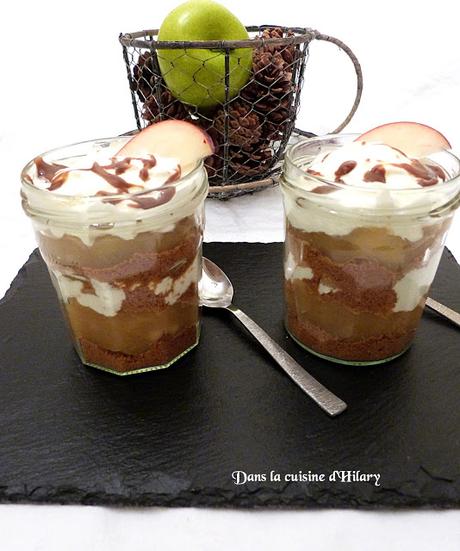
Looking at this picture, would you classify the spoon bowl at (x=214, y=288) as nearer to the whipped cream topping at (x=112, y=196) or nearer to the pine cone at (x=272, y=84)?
the whipped cream topping at (x=112, y=196)

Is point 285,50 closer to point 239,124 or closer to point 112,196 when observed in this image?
point 239,124

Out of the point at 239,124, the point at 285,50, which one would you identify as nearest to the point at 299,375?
the point at 239,124

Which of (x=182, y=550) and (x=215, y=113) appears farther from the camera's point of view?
(x=215, y=113)

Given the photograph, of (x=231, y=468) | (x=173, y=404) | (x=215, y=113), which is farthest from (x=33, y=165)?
(x=215, y=113)

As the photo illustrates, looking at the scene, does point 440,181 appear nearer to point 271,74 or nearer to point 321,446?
point 321,446

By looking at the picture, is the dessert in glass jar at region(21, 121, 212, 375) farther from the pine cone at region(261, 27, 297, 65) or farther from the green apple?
the pine cone at region(261, 27, 297, 65)

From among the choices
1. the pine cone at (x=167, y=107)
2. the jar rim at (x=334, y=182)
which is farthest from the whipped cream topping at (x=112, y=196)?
the pine cone at (x=167, y=107)

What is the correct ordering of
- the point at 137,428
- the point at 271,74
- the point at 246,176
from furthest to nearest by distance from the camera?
the point at 246,176
the point at 271,74
the point at 137,428

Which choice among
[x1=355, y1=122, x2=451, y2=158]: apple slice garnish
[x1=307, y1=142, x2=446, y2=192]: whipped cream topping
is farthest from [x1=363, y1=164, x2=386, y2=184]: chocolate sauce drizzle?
[x1=355, y1=122, x2=451, y2=158]: apple slice garnish
